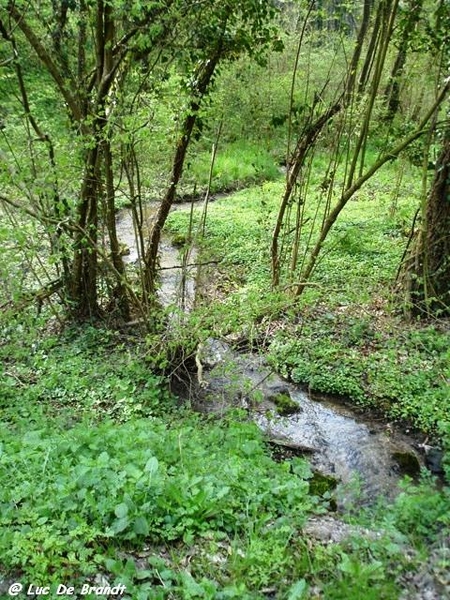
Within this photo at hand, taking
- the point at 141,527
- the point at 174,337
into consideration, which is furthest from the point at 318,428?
the point at 141,527

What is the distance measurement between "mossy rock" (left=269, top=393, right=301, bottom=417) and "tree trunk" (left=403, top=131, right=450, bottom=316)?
1.86 metres

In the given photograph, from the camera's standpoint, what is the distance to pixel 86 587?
2.11m

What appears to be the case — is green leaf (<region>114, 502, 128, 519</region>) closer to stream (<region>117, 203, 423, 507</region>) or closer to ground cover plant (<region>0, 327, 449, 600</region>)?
ground cover plant (<region>0, 327, 449, 600</region>)

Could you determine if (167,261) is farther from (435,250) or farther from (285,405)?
(435,250)

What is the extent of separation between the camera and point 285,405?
17.4 ft

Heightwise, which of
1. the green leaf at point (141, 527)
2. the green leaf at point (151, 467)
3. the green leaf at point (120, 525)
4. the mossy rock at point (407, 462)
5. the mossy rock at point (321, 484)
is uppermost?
the green leaf at point (151, 467)

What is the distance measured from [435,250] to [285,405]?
2671 mm

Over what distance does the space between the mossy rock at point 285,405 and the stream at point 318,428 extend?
1.7 inches

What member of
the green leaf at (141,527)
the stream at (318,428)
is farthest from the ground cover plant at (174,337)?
the stream at (318,428)

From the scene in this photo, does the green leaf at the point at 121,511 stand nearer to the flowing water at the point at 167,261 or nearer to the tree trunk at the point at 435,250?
the flowing water at the point at 167,261

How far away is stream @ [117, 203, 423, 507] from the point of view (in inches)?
172

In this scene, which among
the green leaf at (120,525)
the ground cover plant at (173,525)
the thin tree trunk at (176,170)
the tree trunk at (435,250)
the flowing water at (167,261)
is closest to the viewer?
the ground cover plant at (173,525)

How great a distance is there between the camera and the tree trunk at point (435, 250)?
5785mm

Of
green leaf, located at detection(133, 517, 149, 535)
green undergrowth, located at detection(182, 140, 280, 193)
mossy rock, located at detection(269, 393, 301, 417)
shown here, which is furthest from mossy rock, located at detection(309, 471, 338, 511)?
green undergrowth, located at detection(182, 140, 280, 193)
